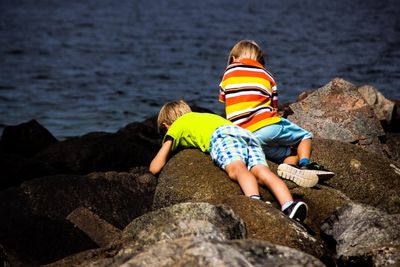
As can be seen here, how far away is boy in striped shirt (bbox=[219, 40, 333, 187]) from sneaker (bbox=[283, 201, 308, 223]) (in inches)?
43.5

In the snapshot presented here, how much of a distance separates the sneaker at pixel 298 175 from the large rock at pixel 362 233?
0.51 metres

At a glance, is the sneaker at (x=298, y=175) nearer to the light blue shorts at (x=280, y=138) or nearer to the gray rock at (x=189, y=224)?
the light blue shorts at (x=280, y=138)

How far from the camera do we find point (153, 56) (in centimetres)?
3322

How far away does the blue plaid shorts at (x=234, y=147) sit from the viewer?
750cm

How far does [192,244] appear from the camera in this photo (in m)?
4.82

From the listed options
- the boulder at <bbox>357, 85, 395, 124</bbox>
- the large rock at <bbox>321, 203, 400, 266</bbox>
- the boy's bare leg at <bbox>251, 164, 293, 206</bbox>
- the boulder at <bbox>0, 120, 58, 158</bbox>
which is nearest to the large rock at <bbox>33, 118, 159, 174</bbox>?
the boulder at <bbox>0, 120, 58, 158</bbox>

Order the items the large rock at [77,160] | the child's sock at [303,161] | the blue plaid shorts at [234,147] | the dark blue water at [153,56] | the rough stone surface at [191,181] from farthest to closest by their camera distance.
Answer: the dark blue water at [153,56], the large rock at [77,160], the child's sock at [303,161], the blue plaid shorts at [234,147], the rough stone surface at [191,181]

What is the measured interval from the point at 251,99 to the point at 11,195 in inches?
127

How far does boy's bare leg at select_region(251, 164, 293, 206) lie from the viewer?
7.18 metres

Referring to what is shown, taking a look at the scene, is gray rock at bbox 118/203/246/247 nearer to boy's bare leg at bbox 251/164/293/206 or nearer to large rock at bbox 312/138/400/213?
boy's bare leg at bbox 251/164/293/206

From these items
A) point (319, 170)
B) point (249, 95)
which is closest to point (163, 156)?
point (249, 95)

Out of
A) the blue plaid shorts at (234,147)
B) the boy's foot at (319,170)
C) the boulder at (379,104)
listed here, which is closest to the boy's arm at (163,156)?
the blue plaid shorts at (234,147)

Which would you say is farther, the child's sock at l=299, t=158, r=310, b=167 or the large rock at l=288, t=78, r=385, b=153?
the large rock at l=288, t=78, r=385, b=153

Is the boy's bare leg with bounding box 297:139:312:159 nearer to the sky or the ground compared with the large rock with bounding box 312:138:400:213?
nearer to the sky
